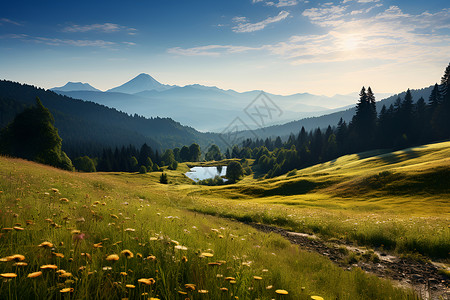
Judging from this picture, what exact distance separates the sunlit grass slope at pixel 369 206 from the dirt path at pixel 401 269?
1.99 metres

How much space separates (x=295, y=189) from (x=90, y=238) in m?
50.6

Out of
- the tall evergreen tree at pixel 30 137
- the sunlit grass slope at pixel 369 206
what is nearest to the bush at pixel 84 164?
the tall evergreen tree at pixel 30 137

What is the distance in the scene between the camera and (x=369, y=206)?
30.7 meters

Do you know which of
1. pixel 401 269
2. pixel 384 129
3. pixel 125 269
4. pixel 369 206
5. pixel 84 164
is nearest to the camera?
pixel 125 269

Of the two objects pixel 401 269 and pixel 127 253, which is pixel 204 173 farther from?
pixel 127 253

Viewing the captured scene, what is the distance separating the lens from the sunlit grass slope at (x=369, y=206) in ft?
47.0

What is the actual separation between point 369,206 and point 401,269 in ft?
76.6

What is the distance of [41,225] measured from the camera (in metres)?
5.41

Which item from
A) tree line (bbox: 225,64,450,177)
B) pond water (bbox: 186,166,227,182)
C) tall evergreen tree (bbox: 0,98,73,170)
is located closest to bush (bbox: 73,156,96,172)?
pond water (bbox: 186,166,227,182)

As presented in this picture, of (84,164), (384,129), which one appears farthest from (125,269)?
(84,164)

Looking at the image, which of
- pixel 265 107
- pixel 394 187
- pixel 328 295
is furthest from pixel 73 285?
pixel 394 187

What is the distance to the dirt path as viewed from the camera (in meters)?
8.24

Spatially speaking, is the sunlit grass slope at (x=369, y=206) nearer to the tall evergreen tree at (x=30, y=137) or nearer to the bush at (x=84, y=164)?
the tall evergreen tree at (x=30, y=137)

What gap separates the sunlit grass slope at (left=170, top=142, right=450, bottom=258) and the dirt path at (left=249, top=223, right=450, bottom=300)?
6.53 ft
